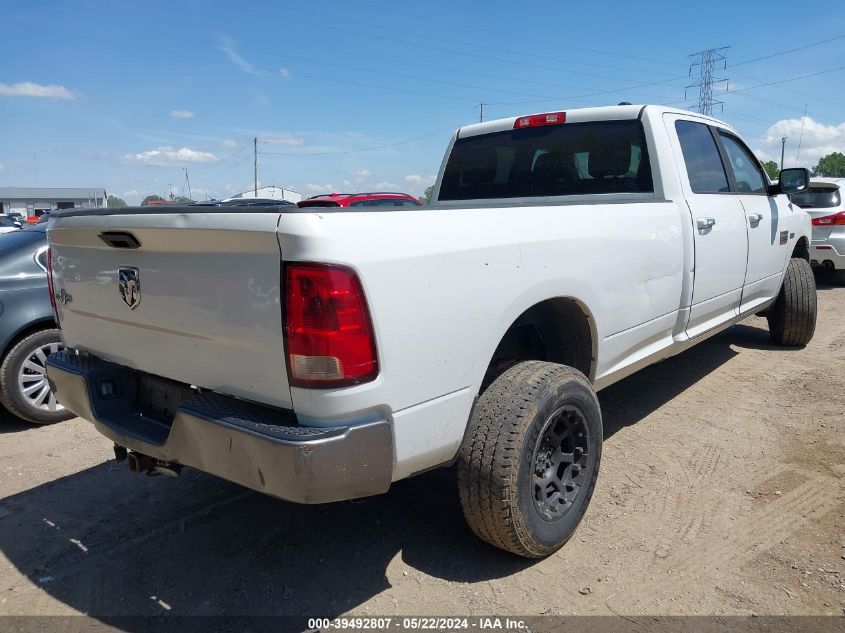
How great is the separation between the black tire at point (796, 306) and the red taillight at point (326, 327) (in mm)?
5228

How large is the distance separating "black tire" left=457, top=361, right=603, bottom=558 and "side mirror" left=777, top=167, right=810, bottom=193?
3.34 m

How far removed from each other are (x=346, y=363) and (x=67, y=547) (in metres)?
2.09

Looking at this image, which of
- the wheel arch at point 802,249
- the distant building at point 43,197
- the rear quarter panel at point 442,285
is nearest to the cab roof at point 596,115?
the rear quarter panel at point 442,285

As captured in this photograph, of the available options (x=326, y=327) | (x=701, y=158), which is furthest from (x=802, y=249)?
(x=326, y=327)

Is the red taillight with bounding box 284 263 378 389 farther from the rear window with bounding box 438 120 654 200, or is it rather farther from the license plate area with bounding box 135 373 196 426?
→ the rear window with bounding box 438 120 654 200

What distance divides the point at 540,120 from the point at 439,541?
2.81 meters

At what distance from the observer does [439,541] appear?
9.82 feet

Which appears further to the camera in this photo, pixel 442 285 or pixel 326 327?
pixel 442 285

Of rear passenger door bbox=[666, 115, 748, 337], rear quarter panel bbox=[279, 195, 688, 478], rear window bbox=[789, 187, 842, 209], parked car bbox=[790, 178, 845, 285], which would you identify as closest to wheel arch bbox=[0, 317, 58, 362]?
rear quarter panel bbox=[279, 195, 688, 478]

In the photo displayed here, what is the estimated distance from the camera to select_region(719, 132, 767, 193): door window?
474 centimetres

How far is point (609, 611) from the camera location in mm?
2471

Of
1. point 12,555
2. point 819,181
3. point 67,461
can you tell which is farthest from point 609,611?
point 819,181

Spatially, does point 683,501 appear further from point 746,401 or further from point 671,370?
point 671,370

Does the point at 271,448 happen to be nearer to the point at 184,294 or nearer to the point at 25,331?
the point at 184,294
